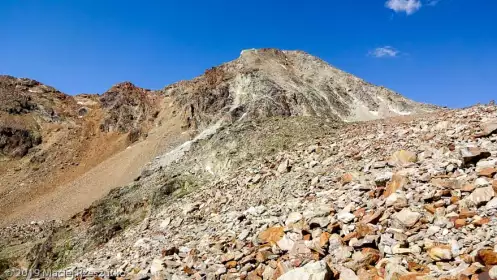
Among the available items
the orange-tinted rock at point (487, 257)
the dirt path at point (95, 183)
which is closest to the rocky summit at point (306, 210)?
the orange-tinted rock at point (487, 257)

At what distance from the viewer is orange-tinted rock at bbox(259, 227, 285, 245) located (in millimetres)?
9328

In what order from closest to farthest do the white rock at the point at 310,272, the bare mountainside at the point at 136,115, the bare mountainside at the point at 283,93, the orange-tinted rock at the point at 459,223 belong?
the white rock at the point at 310,272
the orange-tinted rock at the point at 459,223
the bare mountainside at the point at 136,115
the bare mountainside at the point at 283,93

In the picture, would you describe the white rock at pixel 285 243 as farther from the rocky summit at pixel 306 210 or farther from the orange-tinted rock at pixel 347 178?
the orange-tinted rock at pixel 347 178

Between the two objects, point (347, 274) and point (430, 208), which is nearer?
point (347, 274)

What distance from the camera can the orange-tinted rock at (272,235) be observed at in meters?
9.33

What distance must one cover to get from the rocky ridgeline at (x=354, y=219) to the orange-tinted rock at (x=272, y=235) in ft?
0.10

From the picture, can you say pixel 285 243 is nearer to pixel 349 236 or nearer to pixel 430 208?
pixel 349 236

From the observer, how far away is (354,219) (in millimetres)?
8750

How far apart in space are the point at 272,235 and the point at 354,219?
2.07m

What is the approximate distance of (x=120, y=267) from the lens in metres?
11.4

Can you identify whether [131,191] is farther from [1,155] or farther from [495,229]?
[1,155]

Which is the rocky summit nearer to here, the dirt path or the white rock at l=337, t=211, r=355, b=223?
Answer: the white rock at l=337, t=211, r=355, b=223

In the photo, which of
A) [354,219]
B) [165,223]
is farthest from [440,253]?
[165,223]

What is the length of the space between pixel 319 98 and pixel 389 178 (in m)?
40.5
